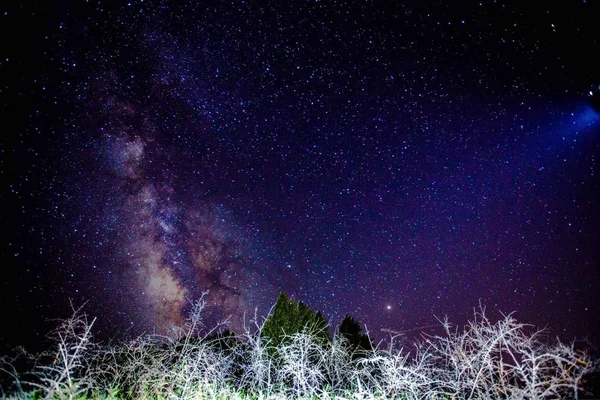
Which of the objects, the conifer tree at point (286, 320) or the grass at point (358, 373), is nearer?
the grass at point (358, 373)

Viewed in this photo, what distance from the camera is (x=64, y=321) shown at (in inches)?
290

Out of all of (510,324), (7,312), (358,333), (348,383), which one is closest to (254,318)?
(348,383)

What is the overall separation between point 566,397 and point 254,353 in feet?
21.0

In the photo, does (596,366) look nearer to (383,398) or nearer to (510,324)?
(510,324)

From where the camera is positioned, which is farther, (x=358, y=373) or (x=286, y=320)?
(x=286, y=320)

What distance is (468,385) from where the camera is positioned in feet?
20.7

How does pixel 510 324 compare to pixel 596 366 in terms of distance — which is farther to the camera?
pixel 510 324

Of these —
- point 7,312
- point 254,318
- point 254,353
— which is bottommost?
point 7,312

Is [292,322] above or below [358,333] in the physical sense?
below

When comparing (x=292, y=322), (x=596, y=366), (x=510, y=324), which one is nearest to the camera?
(x=596, y=366)

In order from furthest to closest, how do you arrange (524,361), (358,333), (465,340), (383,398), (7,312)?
(7,312)
(358,333)
(465,340)
(383,398)
(524,361)

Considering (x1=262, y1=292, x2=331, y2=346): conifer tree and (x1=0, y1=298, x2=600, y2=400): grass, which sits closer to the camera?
(x1=0, y1=298, x2=600, y2=400): grass

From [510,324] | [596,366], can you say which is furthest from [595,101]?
[596,366]

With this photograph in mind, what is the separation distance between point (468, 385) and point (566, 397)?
193 cm
